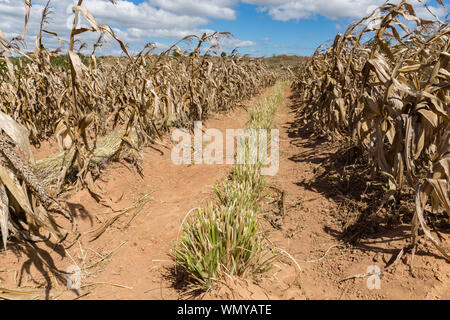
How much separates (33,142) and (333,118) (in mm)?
4784

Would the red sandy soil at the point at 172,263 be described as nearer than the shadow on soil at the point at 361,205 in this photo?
Yes

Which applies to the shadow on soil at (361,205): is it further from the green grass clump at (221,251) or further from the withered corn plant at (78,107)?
the withered corn plant at (78,107)

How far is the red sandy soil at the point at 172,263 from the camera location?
1665mm

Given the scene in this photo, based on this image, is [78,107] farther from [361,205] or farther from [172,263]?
[361,205]

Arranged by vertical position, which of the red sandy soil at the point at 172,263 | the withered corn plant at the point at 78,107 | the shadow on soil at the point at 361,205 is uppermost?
the withered corn plant at the point at 78,107

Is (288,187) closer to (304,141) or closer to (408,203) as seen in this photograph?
(408,203)

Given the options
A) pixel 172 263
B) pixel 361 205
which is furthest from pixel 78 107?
pixel 361 205

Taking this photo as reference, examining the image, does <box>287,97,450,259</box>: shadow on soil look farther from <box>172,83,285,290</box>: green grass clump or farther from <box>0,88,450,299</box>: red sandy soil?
<box>172,83,285,290</box>: green grass clump

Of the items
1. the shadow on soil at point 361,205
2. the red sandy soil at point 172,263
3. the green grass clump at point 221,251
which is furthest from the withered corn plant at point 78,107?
the shadow on soil at point 361,205

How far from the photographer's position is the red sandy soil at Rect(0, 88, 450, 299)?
1.67m

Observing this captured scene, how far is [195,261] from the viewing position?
1740 millimetres

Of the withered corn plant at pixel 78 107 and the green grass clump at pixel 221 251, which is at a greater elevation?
the withered corn plant at pixel 78 107

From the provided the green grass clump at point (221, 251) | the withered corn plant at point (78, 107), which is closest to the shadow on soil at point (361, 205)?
the green grass clump at point (221, 251)

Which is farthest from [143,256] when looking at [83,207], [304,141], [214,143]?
[304,141]
